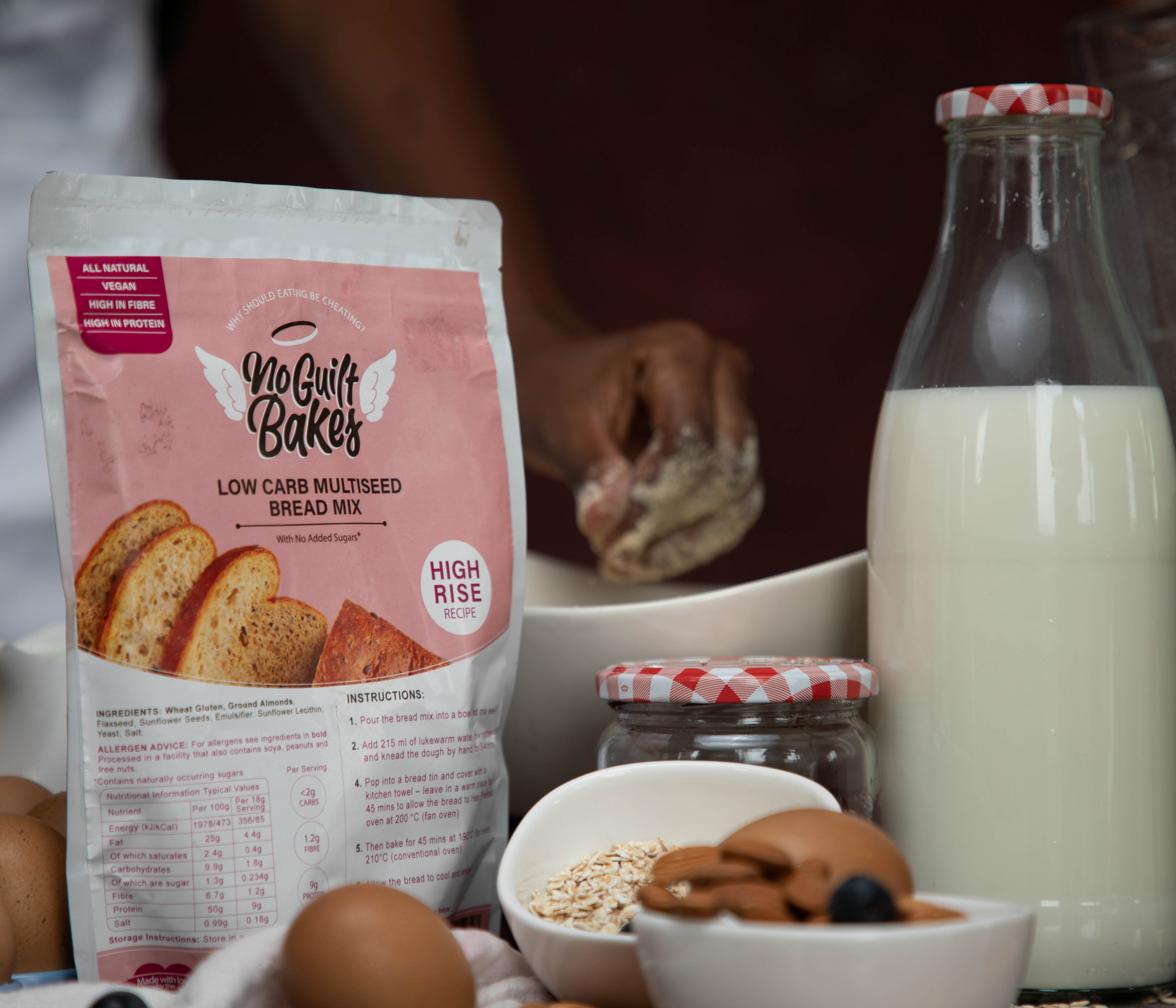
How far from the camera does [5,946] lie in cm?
44

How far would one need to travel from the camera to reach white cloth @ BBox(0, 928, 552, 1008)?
401 millimetres

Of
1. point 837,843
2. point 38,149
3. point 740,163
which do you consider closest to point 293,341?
point 837,843

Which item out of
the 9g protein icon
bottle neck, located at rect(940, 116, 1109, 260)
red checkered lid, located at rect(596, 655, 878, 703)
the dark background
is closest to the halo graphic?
the 9g protein icon

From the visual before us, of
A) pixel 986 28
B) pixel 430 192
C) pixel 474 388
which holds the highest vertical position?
pixel 986 28

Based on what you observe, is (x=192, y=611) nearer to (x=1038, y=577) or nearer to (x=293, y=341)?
(x=293, y=341)

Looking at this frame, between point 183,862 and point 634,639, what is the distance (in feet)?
0.83

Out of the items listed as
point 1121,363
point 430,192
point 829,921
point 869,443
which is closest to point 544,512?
point 869,443

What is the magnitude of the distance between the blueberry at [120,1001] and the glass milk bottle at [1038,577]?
1.11ft

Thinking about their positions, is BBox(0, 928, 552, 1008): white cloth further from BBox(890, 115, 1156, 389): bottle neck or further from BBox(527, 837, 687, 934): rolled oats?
BBox(890, 115, 1156, 389): bottle neck

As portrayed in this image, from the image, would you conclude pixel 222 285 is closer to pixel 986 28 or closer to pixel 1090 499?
pixel 1090 499

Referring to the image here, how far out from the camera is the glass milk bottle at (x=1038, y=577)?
19.2 inches

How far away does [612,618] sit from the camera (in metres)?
0.61

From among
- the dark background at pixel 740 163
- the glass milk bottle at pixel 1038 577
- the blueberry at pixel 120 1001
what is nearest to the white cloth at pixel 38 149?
the blueberry at pixel 120 1001

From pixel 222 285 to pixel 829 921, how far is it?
15.7 inches
